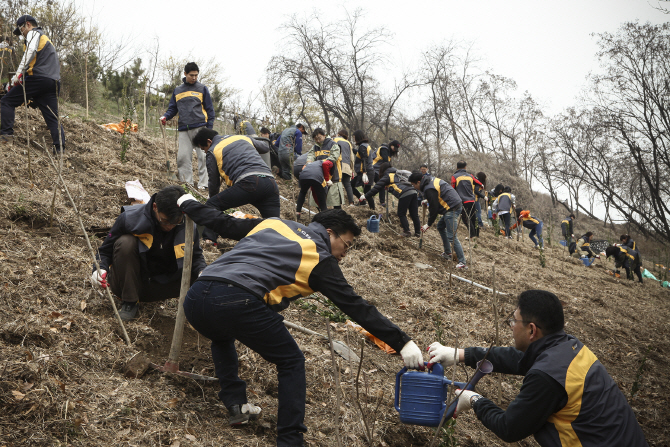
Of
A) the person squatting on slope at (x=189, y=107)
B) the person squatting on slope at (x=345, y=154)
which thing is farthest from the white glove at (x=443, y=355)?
the person squatting on slope at (x=345, y=154)

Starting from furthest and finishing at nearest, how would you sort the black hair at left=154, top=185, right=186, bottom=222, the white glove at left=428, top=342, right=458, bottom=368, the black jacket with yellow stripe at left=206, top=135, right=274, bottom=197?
the black jacket with yellow stripe at left=206, top=135, right=274, bottom=197, the black hair at left=154, top=185, right=186, bottom=222, the white glove at left=428, top=342, right=458, bottom=368

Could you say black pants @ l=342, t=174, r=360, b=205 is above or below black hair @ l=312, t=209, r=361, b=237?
above

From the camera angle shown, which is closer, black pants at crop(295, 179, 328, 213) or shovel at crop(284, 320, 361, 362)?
shovel at crop(284, 320, 361, 362)

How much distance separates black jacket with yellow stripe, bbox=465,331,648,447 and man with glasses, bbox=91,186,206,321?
7.97 feet

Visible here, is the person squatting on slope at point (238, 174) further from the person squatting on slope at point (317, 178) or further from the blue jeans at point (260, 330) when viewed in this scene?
the blue jeans at point (260, 330)

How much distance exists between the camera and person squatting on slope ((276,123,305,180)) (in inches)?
418

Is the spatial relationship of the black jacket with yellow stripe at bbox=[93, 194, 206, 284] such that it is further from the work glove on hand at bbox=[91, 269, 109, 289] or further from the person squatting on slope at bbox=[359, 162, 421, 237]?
the person squatting on slope at bbox=[359, 162, 421, 237]

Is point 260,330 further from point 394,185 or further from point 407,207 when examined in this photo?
point 394,185

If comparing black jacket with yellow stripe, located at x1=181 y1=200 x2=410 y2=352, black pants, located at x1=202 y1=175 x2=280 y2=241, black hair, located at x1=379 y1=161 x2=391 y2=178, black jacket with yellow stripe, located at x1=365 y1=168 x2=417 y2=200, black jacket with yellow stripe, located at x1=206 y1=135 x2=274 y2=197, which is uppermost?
black hair, located at x1=379 y1=161 x2=391 y2=178

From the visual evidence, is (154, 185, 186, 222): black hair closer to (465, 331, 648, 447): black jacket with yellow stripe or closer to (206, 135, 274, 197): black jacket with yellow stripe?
(206, 135, 274, 197): black jacket with yellow stripe

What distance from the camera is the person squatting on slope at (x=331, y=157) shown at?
8.46 m

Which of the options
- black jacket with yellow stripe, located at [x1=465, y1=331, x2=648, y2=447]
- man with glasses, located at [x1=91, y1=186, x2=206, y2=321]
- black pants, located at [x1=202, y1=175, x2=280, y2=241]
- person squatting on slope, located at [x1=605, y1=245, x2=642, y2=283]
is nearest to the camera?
black jacket with yellow stripe, located at [x1=465, y1=331, x2=648, y2=447]

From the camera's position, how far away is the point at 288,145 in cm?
1085

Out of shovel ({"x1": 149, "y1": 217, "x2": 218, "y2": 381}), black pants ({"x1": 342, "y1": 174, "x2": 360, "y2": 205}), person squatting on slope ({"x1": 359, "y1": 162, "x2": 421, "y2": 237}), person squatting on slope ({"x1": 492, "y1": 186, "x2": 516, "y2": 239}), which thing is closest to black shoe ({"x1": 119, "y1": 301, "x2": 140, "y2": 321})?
shovel ({"x1": 149, "y1": 217, "x2": 218, "y2": 381})
